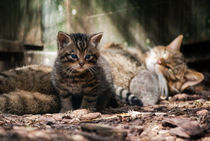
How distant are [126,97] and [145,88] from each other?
0.51m

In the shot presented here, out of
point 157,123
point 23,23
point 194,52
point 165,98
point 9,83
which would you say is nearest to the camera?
point 157,123

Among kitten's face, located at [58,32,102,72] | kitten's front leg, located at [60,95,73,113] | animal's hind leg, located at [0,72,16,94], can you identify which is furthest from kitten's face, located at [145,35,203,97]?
animal's hind leg, located at [0,72,16,94]

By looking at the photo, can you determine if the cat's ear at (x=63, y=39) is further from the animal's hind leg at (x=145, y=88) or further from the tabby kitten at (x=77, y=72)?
the animal's hind leg at (x=145, y=88)

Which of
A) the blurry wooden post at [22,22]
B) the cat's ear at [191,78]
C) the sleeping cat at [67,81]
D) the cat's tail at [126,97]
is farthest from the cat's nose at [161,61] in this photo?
the blurry wooden post at [22,22]

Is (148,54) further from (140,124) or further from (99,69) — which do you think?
(140,124)

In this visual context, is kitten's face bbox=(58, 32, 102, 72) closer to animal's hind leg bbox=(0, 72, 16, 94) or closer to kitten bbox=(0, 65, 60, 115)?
kitten bbox=(0, 65, 60, 115)

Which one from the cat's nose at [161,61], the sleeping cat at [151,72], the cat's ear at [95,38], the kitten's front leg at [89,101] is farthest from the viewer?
the cat's nose at [161,61]

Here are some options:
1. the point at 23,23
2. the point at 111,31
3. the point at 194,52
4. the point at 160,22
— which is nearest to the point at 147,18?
the point at 160,22

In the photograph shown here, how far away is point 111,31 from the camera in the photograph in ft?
20.4

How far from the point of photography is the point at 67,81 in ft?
12.1

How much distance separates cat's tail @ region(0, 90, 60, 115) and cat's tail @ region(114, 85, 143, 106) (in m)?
1.14

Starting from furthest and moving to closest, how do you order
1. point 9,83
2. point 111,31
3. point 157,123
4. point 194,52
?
1. point 194,52
2. point 111,31
3. point 9,83
4. point 157,123

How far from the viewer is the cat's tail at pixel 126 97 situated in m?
4.25

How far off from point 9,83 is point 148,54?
3.06m
